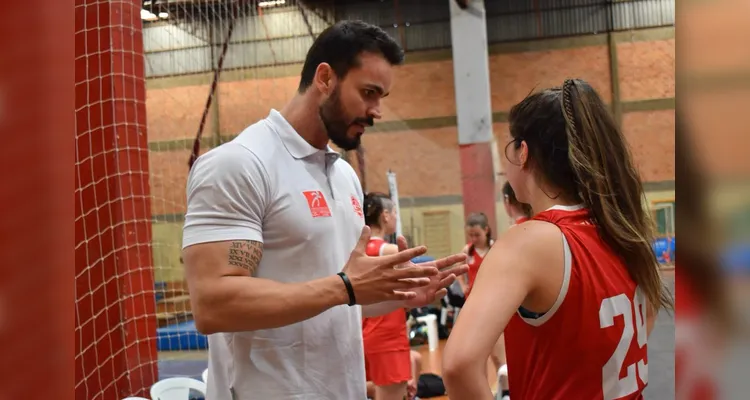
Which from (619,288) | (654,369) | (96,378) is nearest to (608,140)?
(619,288)

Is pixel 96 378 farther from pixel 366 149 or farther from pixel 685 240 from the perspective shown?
pixel 366 149

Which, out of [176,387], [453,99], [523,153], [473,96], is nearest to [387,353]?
[176,387]

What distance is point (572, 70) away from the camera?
1252cm

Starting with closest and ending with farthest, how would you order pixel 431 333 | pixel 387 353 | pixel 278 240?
pixel 278 240, pixel 387 353, pixel 431 333

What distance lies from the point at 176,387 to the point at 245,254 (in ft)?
9.15

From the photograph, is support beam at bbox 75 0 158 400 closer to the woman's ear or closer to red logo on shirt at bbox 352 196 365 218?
red logo on shirt at bbox 352 196 365 218

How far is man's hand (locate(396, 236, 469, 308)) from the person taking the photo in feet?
5.64

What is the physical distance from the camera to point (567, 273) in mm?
1217

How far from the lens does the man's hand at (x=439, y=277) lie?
5.64 feet

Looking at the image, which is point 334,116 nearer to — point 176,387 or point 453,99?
point 176,387

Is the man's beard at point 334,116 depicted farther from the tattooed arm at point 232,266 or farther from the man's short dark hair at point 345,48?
Result: the tattooed arm at point 232,266

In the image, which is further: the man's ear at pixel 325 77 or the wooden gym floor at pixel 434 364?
the wooden gym floor at pixel 434 364

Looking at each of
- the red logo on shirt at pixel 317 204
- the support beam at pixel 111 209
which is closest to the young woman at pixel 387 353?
the support beam at pixel 111 209

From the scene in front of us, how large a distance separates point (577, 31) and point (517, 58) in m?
1.29
